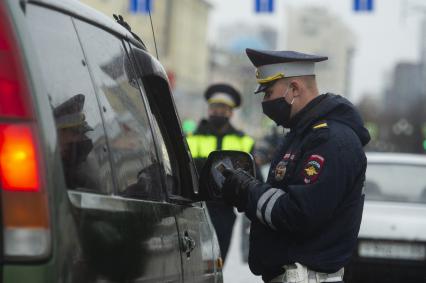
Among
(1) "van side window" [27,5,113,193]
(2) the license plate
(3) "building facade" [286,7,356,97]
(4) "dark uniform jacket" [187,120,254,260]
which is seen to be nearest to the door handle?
(1) "van side window" [27,5,113,193]

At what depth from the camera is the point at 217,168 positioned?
14.1ft

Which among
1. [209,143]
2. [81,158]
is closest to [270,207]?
[81,158]

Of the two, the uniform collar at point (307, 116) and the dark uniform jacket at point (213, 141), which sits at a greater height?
the uniform collar at point (307, 116)

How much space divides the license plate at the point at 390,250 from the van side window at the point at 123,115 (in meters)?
6.38

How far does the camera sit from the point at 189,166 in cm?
477

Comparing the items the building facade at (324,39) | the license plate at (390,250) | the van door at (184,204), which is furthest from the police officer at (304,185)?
the building facade at (324,39)

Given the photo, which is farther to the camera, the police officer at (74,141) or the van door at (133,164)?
the van door at (133,164)

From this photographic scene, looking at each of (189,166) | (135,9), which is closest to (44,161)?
(189,166)

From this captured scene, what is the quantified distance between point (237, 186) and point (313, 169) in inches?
12.2

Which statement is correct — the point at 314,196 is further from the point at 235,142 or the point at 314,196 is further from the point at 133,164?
the point at 235,142

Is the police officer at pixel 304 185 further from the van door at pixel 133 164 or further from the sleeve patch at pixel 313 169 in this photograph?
the van door at pixel 133 164

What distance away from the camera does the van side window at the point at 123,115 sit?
3.38 meters

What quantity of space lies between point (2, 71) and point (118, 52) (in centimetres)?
112

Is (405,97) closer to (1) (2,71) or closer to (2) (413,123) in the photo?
(2) (413,123)
